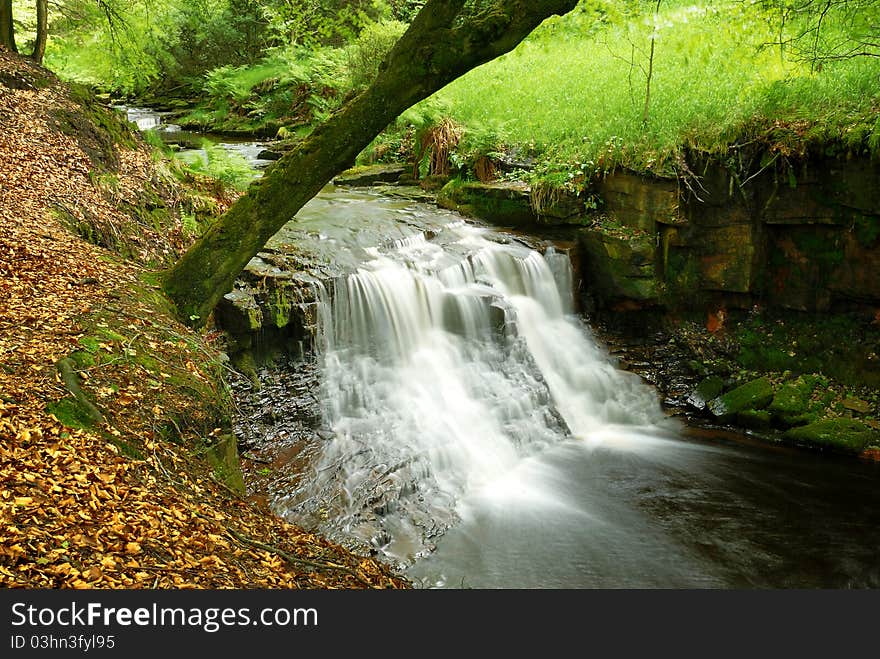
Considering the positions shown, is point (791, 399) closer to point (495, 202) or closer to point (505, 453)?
point (505, 453)

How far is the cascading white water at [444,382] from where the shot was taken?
693 centimetres

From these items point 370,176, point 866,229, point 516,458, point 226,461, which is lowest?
point 516,458

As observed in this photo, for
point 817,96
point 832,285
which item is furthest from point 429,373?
point 817,96

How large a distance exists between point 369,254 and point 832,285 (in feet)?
24.6

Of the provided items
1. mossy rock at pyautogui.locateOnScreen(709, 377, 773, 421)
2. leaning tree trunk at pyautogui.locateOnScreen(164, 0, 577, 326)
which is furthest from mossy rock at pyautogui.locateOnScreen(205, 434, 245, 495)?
mossy rock at pyautogui.locateOnScreen(709, 377, 773, 421)

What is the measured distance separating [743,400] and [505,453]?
420 cm

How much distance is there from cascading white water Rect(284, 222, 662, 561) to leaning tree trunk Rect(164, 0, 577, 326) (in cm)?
239

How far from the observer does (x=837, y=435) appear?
9.14m

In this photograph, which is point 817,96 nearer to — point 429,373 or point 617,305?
point 617,305

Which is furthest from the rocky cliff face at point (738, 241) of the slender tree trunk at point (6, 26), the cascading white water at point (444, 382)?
the slender tree trunk at point (6, 26)

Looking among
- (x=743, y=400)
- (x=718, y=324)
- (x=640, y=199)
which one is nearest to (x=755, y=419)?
(x=743, y=400)

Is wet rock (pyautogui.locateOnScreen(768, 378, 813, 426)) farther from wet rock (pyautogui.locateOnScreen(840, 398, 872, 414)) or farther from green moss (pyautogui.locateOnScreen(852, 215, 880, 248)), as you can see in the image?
green moss (pyautogui.locateOnScreen(852, 215, 880, 248))

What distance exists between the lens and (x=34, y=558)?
9.62 feet

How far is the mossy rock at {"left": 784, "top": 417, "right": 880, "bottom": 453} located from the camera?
355 inches
